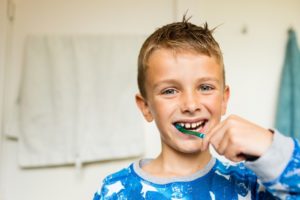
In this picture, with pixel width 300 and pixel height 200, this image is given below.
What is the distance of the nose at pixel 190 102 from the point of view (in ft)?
2.18

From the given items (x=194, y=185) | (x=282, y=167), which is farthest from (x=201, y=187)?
(x=282, y=167)

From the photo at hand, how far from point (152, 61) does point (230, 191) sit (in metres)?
0.30

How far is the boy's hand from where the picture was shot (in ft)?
1.61

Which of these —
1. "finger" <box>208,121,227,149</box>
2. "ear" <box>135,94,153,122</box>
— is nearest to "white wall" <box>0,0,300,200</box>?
"ear" <box>135,94,153,122</box>

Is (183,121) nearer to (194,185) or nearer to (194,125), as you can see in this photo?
(194,125)

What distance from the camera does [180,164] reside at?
74 cm

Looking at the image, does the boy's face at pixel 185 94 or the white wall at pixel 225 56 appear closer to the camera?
the boy's face at pixel 185 94

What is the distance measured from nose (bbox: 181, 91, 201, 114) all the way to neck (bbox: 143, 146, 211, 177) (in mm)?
113

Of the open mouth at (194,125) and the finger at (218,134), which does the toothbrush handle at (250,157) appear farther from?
the open mouth at (194,125)

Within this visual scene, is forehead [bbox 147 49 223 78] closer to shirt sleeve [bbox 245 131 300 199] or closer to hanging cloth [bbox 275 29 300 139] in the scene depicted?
shirt sleeve [bbox 245 131 300 199]

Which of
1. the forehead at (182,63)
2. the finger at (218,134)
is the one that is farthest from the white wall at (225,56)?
the finger at (218,134)

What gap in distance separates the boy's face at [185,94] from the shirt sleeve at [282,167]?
21 centimetres

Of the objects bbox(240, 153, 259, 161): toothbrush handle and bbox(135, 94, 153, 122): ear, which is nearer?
bbox(240, 153, 259, 161): toothbrush handle

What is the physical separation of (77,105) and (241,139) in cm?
106
